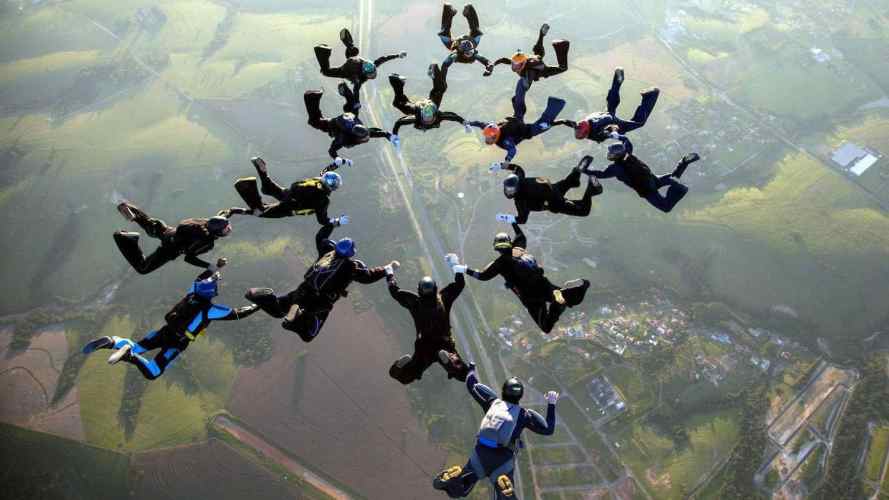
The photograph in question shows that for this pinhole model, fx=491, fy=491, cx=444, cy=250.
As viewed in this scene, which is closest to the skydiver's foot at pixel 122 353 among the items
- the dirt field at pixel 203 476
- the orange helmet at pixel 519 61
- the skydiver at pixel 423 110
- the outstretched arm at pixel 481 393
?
the outstretched arm at pixel 481 393

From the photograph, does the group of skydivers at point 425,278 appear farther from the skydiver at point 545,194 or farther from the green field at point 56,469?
the green field at point 56,469

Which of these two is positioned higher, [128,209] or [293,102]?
[128,209]

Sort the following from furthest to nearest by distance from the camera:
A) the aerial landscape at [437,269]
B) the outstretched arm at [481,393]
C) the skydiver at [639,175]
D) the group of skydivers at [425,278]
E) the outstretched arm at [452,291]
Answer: the aerial landscape at [437,269], the skydiver at [639,175], the outstretched arm at [452,291], the outstretched arm at [481,393], the group of skydivers at [425,278]

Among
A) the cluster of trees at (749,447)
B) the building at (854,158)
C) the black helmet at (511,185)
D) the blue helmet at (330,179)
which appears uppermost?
the black helmet at (511,185)

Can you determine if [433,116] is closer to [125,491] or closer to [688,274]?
[688,274]

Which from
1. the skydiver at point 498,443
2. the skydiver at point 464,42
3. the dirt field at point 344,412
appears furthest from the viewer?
the dirt field at point 344,412

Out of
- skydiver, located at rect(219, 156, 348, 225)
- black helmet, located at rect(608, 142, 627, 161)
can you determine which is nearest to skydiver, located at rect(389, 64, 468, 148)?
skydiver, located at rect(219, 156, 348, 225)

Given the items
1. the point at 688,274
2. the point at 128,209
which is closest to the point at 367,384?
the point at 128,209
